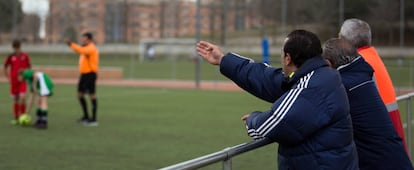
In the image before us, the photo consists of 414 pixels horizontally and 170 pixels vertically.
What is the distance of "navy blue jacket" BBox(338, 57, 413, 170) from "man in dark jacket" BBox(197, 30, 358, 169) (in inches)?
31.9

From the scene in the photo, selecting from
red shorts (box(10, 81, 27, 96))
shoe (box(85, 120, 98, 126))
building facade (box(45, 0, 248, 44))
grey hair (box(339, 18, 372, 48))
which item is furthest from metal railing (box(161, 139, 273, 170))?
building facade (box(45, 0, 248, 44))

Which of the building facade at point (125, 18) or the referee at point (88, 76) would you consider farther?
the building facade at point (125, 18)

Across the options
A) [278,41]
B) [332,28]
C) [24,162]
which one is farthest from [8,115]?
[278,41]

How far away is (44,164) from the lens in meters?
8.43

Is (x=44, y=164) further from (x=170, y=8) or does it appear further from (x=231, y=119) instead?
(x=170, y=8)

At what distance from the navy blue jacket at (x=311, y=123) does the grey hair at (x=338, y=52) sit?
664 millimetres

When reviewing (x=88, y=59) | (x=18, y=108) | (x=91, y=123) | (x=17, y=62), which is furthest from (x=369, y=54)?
(x=18, y=108)

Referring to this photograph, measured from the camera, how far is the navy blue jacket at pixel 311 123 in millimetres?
3250

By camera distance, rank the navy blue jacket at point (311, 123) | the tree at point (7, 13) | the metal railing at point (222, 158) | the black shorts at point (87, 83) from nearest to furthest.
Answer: the metal railing at point (222, 158) → the navy blue jacket at point (311, 123) → the black shorts at point (87, 83) → the tree at point (7, 13)

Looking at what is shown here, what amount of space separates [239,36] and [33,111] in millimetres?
30129

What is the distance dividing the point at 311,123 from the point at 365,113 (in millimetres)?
1163

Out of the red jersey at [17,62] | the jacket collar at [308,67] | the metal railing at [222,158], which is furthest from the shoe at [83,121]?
the jacket collar at [308,67]

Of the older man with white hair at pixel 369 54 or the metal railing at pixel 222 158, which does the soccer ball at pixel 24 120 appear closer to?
the older man with white hair at pixel 369 54

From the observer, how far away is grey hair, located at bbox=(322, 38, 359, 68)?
408 centimetres
